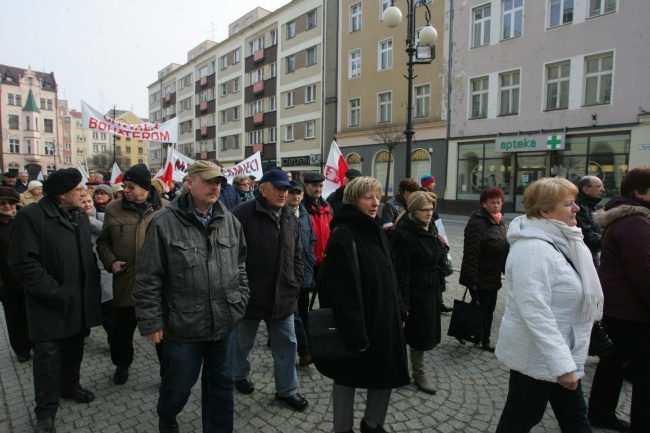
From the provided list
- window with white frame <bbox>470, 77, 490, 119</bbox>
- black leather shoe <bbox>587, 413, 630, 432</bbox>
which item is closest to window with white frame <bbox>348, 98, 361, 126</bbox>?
window with white frame <bbox>470, 77, 490, 119</bbox>

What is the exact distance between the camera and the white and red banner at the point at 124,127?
8.45 meters

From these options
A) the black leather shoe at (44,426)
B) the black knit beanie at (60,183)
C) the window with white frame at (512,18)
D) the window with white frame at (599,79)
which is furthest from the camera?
the window with white frame at (512,18)

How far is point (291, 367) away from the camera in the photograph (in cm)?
345

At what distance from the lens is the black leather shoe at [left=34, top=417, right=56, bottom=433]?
9.79ft

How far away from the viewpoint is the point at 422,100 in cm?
2375

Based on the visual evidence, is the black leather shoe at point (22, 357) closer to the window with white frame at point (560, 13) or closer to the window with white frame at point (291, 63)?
the window with white frame at point (560, 13)

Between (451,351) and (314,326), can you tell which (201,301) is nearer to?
(314,326)

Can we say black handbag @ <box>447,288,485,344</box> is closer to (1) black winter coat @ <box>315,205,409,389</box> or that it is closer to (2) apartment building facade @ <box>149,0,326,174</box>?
(1) black winter coat @ <box>315,205,409,389</box>

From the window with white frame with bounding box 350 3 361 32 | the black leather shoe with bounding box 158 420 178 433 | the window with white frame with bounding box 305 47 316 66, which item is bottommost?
the black leather shoe with bounding box 158 420 178 433

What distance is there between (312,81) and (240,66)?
12582 millimetres

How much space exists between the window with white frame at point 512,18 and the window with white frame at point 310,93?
14.6 m

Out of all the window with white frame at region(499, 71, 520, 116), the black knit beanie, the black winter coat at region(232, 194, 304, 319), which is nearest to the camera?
the black knit beanie

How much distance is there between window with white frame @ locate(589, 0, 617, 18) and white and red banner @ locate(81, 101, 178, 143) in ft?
58.6

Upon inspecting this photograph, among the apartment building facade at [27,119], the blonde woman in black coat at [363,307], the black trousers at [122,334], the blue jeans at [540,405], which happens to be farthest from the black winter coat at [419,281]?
the apartment building facade at [27,119]
